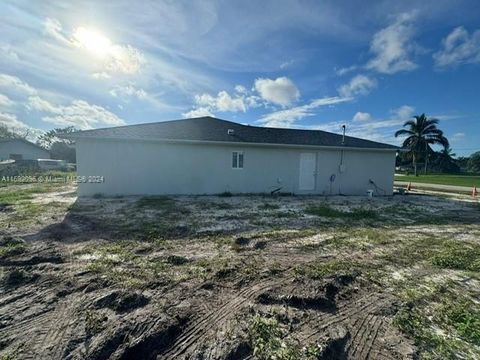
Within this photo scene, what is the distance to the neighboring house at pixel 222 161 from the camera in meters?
9.56

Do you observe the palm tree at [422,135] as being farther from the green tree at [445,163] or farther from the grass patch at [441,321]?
the grass patch at [441,321]

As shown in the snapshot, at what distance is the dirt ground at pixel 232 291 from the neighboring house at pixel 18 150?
30.8 meters

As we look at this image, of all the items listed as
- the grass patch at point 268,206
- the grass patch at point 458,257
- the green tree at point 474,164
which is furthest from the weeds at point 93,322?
the green tree at point 474,164

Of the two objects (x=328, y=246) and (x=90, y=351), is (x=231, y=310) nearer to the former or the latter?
(x=90, y=351)

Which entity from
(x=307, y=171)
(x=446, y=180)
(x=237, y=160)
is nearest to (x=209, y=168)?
(x=237, y=160)

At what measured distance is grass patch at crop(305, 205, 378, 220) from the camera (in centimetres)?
726

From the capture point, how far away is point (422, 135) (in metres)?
37.1

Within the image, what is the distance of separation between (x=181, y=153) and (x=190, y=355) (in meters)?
8.94

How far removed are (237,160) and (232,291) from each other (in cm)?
835

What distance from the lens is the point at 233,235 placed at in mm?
5207

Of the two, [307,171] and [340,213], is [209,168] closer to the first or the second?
[307,171]

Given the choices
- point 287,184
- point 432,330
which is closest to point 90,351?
point 432,330

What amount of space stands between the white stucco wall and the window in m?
0.16

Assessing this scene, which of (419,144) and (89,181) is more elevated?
(419,144)
